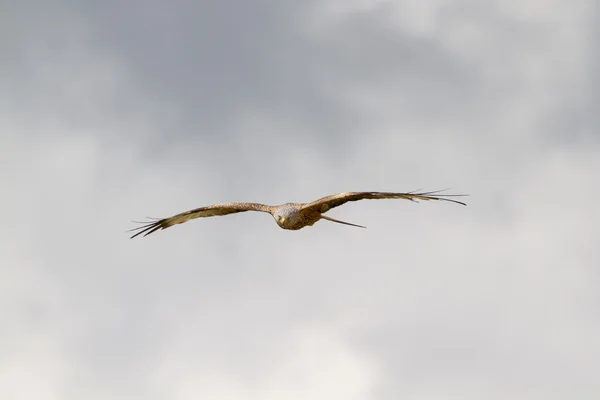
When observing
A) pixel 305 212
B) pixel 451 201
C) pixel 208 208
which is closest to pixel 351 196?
pixel 305 212

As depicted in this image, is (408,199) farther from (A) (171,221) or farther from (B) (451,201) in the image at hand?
(A) (171,221)

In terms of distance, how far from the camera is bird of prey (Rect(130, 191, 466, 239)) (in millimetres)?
20281

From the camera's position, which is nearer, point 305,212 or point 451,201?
point 451,201

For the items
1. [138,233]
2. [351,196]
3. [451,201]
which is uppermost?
[138,233]

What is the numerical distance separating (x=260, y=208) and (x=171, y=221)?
3.40 meters

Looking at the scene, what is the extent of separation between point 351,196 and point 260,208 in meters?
3.87

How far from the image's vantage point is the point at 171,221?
25906 millimetres

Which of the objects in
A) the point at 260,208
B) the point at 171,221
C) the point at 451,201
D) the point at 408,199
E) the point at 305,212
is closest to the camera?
the point at 451,201

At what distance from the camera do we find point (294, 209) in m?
22.1

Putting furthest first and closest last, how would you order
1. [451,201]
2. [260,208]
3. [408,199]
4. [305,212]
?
[260,208]
[305,212]
[408,199]
[451,201]

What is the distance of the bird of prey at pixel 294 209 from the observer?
20.3 meters

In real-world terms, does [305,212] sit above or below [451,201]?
above

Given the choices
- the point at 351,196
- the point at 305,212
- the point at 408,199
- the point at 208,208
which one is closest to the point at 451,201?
the point at 408,199

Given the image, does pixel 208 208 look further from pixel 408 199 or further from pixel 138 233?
pixel 408 199
